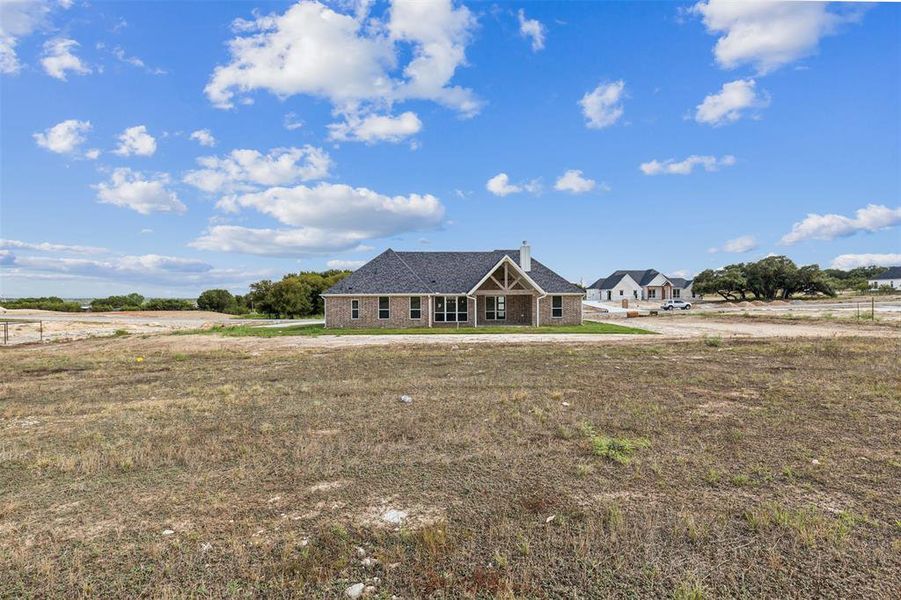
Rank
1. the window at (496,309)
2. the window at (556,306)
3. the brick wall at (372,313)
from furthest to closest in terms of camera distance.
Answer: the window at (496,309) < the window at (556,306) < the brick wall at (372,313)

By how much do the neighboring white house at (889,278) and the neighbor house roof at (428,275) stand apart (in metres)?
106

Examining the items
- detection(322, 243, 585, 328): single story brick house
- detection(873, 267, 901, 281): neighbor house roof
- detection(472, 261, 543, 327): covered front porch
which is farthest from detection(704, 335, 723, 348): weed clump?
detection(873, 267, 901, 281): neighbor house roof

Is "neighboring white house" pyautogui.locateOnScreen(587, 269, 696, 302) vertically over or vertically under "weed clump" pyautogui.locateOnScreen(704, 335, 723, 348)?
over

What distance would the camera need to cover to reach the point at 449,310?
1202 inches

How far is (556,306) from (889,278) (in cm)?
11631

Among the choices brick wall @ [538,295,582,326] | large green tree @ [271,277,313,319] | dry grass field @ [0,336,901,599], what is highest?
large green tree @ [271,277,313,319]

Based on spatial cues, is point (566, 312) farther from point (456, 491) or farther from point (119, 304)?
point (119, 304)

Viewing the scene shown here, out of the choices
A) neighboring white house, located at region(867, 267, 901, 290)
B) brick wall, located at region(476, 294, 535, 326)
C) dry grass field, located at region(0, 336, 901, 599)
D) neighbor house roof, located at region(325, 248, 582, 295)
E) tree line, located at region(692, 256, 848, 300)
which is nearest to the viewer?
dry grass field, located at region(0, 336, 901, 599)

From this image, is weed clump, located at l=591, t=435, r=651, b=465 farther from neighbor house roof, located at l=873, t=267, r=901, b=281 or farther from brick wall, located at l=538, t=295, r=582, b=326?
neighbor house roof, located at l=873, t=267, r=901, b=281

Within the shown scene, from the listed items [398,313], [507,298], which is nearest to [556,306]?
[507,298]

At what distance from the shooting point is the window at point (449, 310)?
30.3 m

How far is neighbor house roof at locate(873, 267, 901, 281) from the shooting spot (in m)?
100

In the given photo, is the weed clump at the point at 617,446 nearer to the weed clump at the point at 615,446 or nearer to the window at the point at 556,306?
the weed clump at the point at 615,446

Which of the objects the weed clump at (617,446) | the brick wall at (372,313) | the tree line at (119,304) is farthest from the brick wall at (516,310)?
the tree line at (119,304)
